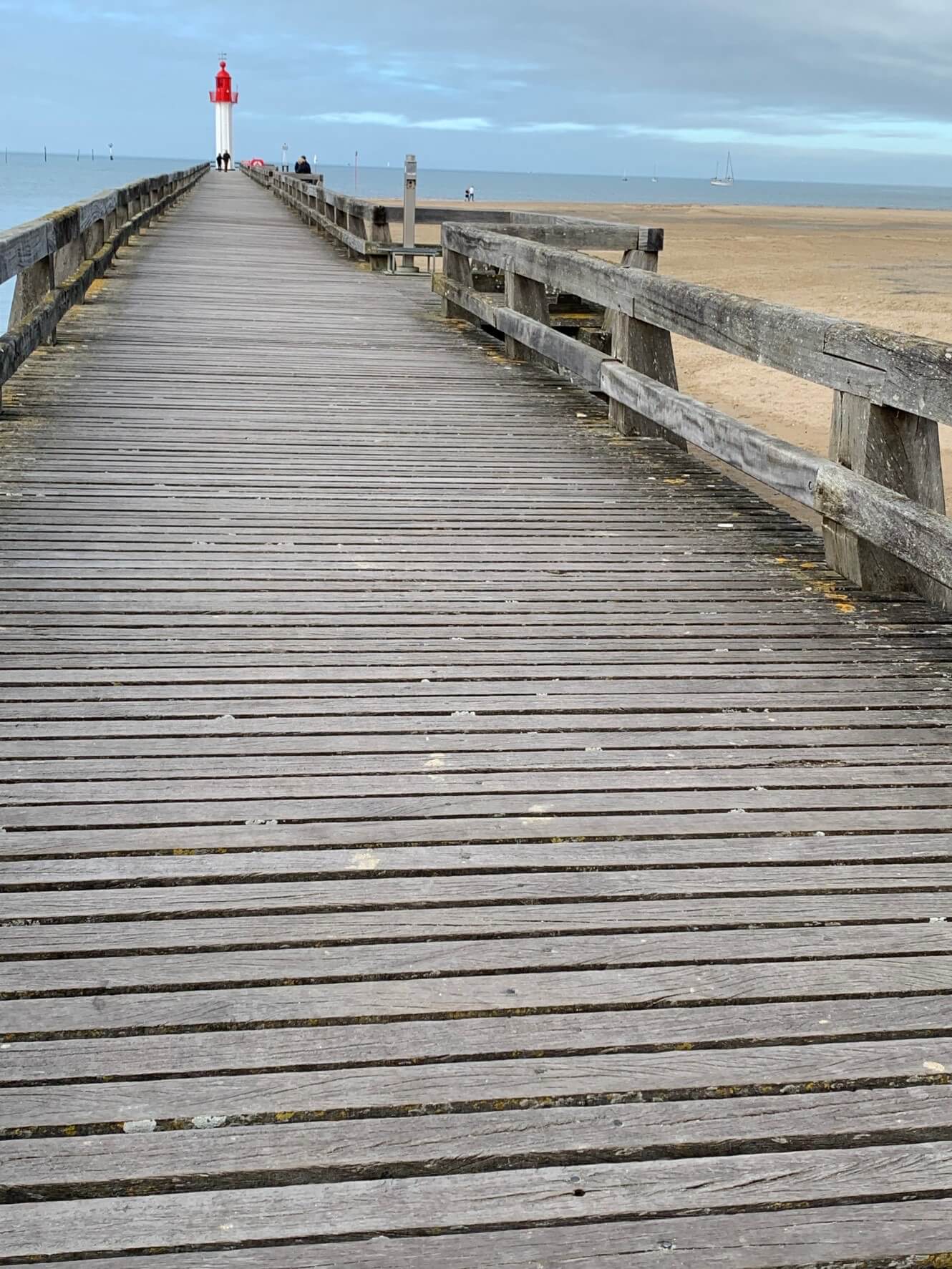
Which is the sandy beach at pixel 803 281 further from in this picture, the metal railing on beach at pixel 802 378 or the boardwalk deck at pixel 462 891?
the boardwalk deck at pixel 462 891

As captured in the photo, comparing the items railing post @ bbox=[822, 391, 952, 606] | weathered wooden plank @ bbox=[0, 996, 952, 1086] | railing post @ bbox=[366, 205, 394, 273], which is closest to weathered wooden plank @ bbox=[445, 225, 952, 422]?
railing post @ bbox=[822, 391, 952, 606]

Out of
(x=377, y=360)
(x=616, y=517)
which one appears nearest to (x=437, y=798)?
(x=616, y=517)

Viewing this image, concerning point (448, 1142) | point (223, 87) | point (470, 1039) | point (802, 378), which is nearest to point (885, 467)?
point (802, 378)

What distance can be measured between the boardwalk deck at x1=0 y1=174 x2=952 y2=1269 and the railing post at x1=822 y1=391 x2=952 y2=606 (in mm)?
153

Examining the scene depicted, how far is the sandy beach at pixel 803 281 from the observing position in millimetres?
14922

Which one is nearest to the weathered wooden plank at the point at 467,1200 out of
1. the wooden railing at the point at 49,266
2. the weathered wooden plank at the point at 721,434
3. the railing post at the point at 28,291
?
the weathered wooden plank at the point at 721,434

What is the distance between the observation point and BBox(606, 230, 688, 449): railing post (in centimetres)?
669

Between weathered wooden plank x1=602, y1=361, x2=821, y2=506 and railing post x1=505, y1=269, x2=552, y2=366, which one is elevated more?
railing post x1=505, y1=269, x2=552, y2=366

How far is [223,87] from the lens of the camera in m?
A: 62.9

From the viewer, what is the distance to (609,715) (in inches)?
133

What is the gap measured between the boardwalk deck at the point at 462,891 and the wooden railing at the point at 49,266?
1.85 metres

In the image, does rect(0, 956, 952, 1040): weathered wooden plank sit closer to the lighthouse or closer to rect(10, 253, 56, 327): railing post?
rect(10, 253, 56, 327): railing post

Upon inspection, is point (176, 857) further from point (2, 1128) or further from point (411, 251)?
point (411, 251)

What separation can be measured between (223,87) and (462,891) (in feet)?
218
